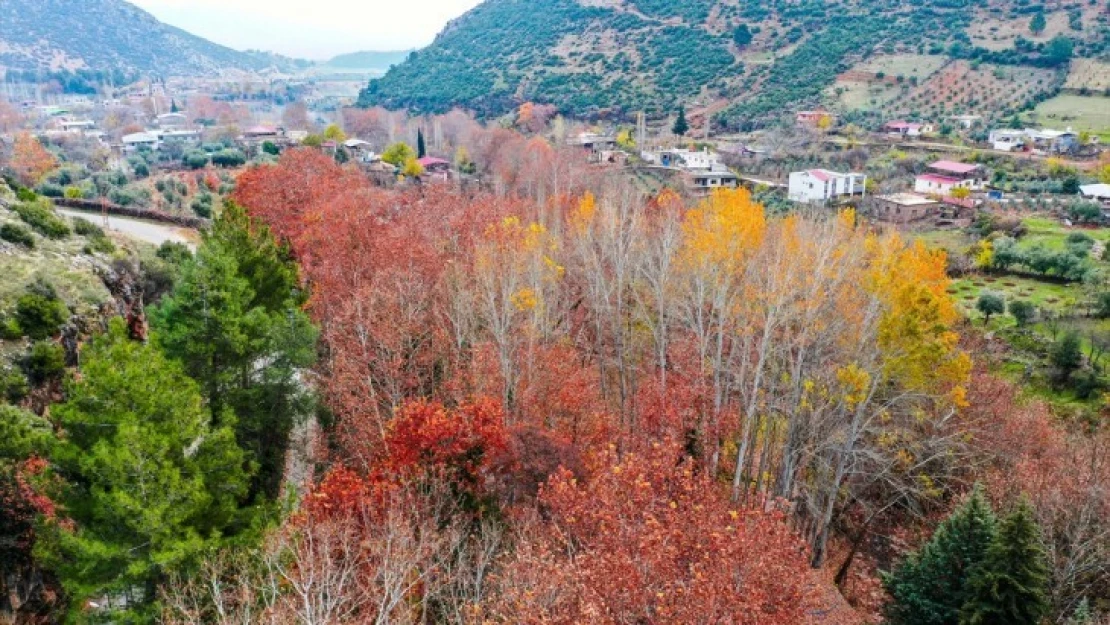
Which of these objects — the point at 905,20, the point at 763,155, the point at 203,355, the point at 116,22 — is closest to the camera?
the point at 203,355

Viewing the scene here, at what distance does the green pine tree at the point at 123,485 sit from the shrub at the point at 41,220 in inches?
752

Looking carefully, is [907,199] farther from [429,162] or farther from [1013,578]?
[1013,578]

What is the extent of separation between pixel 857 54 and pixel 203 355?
107 metres

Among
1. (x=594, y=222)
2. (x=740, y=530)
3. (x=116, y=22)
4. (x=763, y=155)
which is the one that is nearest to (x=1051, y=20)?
(x=763, y=155)

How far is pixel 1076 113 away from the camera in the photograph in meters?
81.1

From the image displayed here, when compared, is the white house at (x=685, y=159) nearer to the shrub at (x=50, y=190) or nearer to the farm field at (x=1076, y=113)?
the farm field at (x=1076, y=113)

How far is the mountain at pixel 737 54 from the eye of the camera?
94.2 m

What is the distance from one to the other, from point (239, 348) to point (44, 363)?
6.25 meters

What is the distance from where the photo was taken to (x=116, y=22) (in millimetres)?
199750

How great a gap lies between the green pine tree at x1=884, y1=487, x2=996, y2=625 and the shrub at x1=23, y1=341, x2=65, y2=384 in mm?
23316

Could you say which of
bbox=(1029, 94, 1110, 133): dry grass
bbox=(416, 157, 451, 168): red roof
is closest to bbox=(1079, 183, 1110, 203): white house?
bbox=(1029, 94, 1110, 133): dry grass

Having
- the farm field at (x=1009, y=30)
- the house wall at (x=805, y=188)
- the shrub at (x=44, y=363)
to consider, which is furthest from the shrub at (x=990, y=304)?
the farm field at (x=1009, y=30)

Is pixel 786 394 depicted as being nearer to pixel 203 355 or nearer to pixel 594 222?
pixel 594 222

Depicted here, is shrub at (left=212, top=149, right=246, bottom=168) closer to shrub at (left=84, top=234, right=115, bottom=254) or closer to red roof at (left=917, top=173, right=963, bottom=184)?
shrub at (left=84, top=234, right=115, bottom=254)
